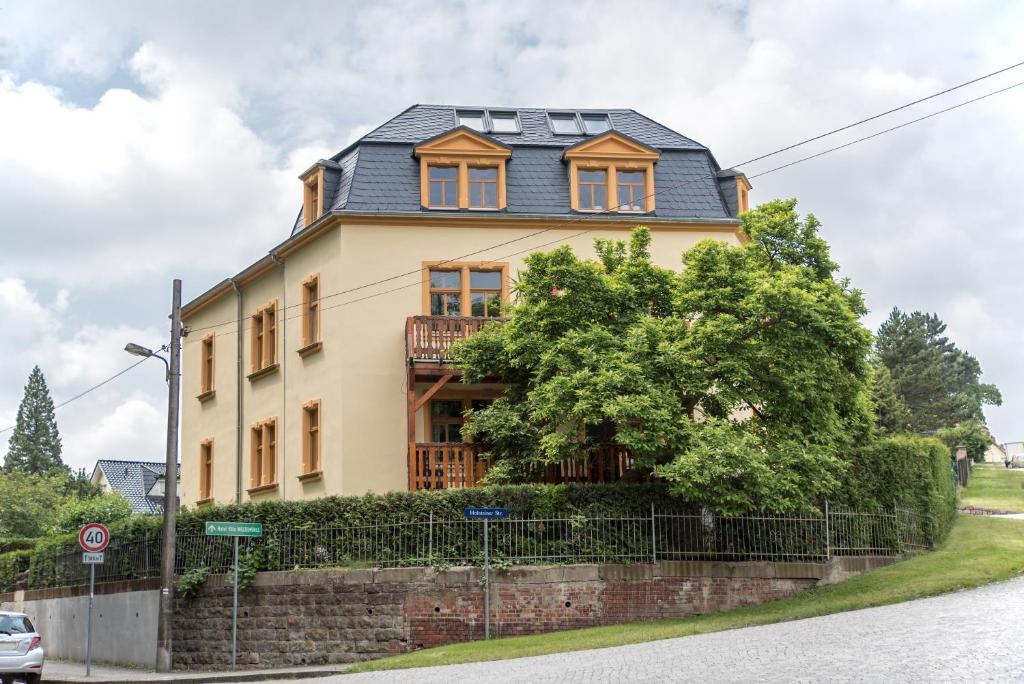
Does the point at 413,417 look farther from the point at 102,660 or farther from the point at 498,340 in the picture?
the point at 102,660

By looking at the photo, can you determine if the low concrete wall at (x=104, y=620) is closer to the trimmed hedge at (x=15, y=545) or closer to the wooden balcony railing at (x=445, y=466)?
the wooden balcony railing at (x=445, y=466)

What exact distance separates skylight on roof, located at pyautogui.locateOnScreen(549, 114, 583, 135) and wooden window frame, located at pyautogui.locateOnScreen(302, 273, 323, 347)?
8074mm

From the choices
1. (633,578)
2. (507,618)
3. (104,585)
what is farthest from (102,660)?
(633,578)

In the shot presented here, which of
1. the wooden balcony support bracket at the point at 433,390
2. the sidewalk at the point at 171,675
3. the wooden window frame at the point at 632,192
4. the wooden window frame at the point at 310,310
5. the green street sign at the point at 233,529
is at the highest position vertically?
the wooden window frame at the point at 632,192

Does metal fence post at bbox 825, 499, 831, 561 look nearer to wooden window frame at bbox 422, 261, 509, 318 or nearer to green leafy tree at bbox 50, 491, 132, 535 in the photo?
wooden window frame at bbox 422, 261, 509, 318

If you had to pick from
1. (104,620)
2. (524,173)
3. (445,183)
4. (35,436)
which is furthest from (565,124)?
(35,436)

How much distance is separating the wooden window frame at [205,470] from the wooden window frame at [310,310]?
7114 mm

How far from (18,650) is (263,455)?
39.0 ft

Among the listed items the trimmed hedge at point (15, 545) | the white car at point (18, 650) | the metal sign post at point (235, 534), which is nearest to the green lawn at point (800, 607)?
the metal sign post at point (235, 534)

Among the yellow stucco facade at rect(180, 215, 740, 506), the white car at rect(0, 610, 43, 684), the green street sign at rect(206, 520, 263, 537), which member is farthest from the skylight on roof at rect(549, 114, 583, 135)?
the white car at rect(0, 610, 43, 684)

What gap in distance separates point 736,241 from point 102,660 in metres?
19.4

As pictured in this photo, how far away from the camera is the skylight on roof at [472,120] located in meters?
33.3

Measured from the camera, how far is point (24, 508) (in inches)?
2739

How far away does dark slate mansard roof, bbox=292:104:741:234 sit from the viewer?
101 ft
